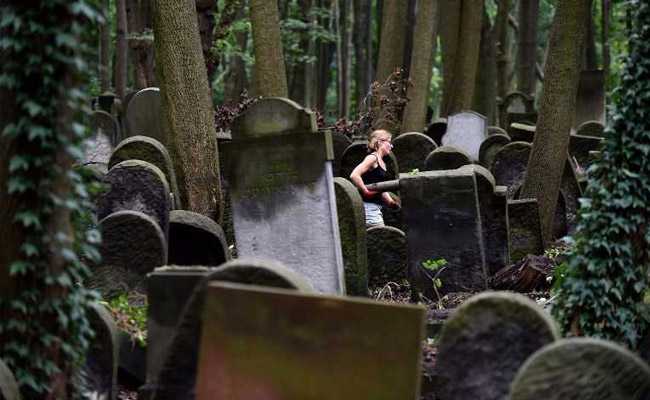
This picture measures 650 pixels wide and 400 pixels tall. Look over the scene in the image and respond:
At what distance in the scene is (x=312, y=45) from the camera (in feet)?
108

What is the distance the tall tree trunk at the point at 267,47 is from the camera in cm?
1666

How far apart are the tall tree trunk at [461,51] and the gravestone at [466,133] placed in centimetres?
186

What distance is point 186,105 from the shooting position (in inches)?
516

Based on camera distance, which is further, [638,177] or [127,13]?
[127,13]

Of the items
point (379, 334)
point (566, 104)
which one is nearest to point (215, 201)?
point (566, 104)

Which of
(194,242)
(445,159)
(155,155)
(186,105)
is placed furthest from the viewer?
(445,159)

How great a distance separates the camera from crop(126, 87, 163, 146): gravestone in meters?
16.9

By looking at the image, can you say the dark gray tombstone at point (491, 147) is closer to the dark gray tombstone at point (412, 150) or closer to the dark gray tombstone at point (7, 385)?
the dark gray tombstone at point (412, 150)

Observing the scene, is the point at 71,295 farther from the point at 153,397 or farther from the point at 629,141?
the point at 629,141

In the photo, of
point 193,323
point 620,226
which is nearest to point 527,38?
point 620,226

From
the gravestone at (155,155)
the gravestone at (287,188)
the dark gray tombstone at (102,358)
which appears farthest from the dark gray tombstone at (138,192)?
the dark gray tombstone at (102,358)

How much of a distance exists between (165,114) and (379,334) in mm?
7520

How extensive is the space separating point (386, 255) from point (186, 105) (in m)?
2.77

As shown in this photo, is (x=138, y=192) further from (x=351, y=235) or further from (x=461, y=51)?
(x=461, y=51)
